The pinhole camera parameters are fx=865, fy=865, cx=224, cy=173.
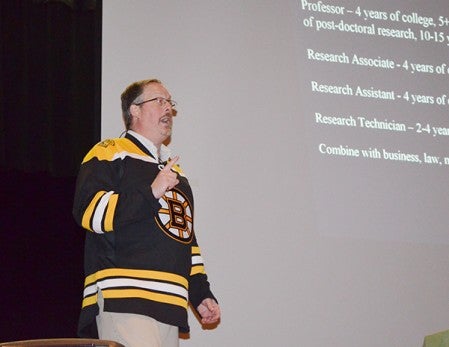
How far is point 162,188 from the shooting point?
270 centimetres

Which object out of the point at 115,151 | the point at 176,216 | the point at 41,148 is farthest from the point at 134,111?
the point at 41,148

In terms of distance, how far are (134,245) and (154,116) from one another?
50 centimetres

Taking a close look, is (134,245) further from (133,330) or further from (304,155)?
(304,155)

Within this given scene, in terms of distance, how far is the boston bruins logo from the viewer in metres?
2.85

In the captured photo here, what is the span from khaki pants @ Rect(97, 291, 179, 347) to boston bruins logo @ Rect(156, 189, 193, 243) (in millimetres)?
292

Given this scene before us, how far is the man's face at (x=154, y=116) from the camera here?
3.04 meters

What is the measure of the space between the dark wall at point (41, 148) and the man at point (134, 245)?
1792 mm

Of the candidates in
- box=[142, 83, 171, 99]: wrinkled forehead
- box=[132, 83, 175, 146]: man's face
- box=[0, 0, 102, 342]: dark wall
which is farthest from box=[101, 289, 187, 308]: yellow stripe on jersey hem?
box=[0, 0, 102, 342]: dark wall

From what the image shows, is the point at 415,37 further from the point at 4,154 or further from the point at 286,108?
the point at 4,154

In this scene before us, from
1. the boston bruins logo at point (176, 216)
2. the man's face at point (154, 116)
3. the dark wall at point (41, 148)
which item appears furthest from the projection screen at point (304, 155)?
the boston bruins logo at point (176, 216)

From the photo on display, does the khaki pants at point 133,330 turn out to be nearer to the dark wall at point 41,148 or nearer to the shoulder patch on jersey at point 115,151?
the shoulder patch on jersey at point 115,151

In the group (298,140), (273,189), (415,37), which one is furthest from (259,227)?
(415,37)

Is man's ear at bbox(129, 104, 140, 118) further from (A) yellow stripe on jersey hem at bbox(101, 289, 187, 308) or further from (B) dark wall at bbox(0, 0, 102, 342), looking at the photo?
(B) dark wall at bbox(0, 0, 102, 342)

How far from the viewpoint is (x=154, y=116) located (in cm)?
305
